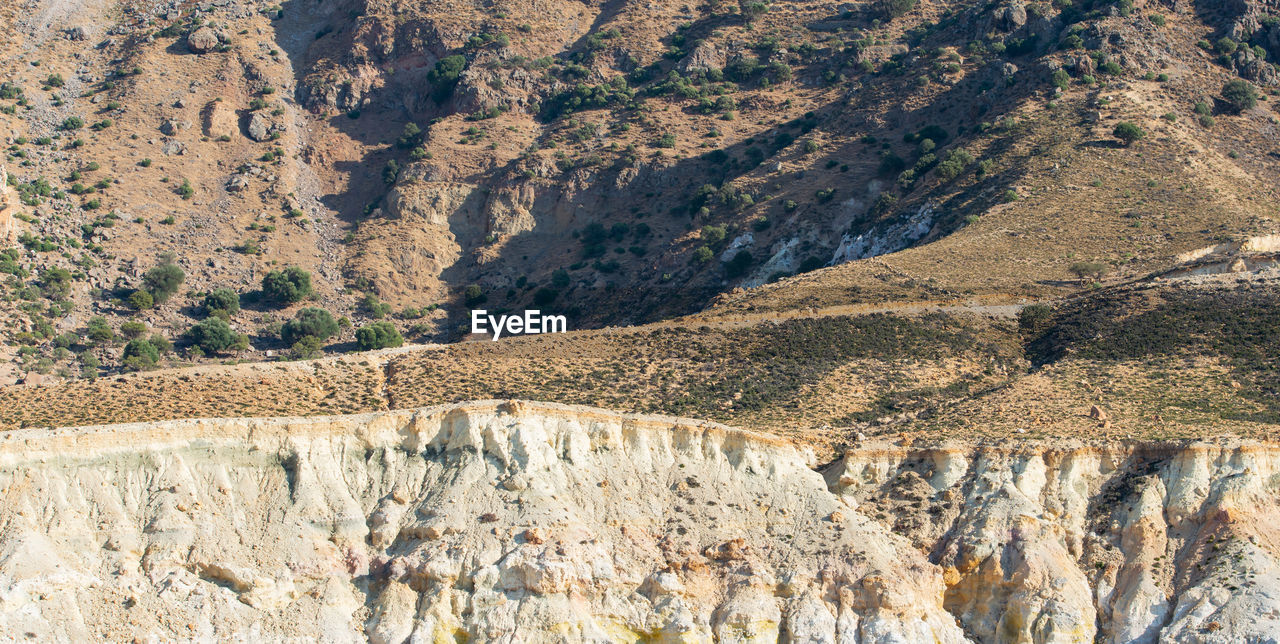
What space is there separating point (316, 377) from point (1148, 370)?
102ft

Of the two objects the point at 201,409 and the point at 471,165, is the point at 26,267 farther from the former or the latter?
the point at 201,409

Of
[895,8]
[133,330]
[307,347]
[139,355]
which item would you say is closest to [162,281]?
[133,330]

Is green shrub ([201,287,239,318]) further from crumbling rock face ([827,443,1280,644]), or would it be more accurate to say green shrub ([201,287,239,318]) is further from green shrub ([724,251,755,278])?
crumbling rock face ([827,443,1280,644])

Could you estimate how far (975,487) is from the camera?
38.7 metres

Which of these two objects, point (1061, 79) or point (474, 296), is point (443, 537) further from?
point (1061, 79)

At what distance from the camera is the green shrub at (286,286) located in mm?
87750

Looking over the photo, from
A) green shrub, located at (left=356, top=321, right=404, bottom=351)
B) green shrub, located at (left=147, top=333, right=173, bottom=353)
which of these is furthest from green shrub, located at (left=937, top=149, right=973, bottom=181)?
green shrub, located at (left=147, top=333, right=173, bottom=353)

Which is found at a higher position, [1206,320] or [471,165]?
[471,165]

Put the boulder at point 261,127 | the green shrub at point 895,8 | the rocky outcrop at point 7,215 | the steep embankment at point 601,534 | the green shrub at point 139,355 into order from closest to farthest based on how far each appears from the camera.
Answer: the steep embankment at point 601,534
the green shrub at point 139,355
the rocky outcrop at point 7,215
the boulder at point 261,127
the green shrub at point 895,8

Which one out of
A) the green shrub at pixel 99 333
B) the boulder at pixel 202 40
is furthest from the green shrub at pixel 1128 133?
the boulder at pixel 202 40

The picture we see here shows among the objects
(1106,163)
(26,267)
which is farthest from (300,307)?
(1106,163)

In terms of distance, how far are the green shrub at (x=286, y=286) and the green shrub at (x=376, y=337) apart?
6.36 metres

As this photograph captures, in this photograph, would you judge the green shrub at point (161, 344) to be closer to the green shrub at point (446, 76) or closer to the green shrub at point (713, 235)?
the green shrub at point (713, 235)

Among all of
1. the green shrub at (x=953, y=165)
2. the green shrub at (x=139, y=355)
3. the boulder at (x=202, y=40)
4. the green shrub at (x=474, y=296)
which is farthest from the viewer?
the boulder at (x=202, y=40)
